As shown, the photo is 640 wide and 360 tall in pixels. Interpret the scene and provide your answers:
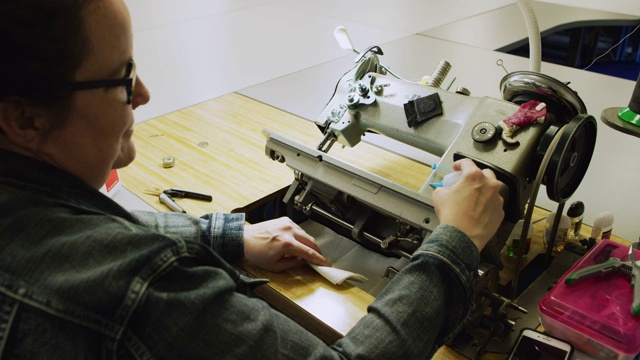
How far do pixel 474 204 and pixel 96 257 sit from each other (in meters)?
0.58

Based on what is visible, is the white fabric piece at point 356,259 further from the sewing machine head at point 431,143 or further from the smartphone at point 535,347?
the smartphone at point 535,347

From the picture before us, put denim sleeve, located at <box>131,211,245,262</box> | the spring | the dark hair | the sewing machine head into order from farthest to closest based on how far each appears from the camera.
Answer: the spring
denim sleeve, located at <box>131,211,245,262</box>
the sewing machine head
the dark hair

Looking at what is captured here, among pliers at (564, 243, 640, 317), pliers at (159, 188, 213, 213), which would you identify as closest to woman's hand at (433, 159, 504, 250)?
pliers at (564, 243, 640, 317)

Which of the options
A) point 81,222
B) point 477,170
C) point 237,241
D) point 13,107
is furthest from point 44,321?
point 477,170

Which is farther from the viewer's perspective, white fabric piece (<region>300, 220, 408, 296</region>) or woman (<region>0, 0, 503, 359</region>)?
white fabric piece (<region>300, 220, 408, 296</region>)

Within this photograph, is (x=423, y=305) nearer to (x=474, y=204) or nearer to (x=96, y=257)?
(x=474, y=204)

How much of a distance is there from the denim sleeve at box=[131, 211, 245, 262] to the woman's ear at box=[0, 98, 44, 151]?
0.43 meters

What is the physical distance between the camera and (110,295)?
23.0 inches

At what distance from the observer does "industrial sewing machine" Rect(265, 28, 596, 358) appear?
951 mm

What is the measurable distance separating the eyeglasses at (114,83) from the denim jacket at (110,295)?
109 mm

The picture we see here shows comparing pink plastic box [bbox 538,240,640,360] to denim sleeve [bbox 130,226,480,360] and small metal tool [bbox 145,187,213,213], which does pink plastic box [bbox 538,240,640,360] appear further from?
small metal tool [bbox 145,187,213,213]

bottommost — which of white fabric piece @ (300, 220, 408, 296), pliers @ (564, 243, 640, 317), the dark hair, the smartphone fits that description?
white fabric piece @ (300, 220, 408, 296)

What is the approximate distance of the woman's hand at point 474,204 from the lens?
860 mm

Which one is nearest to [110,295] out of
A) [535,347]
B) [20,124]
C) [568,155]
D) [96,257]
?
[96,257]
